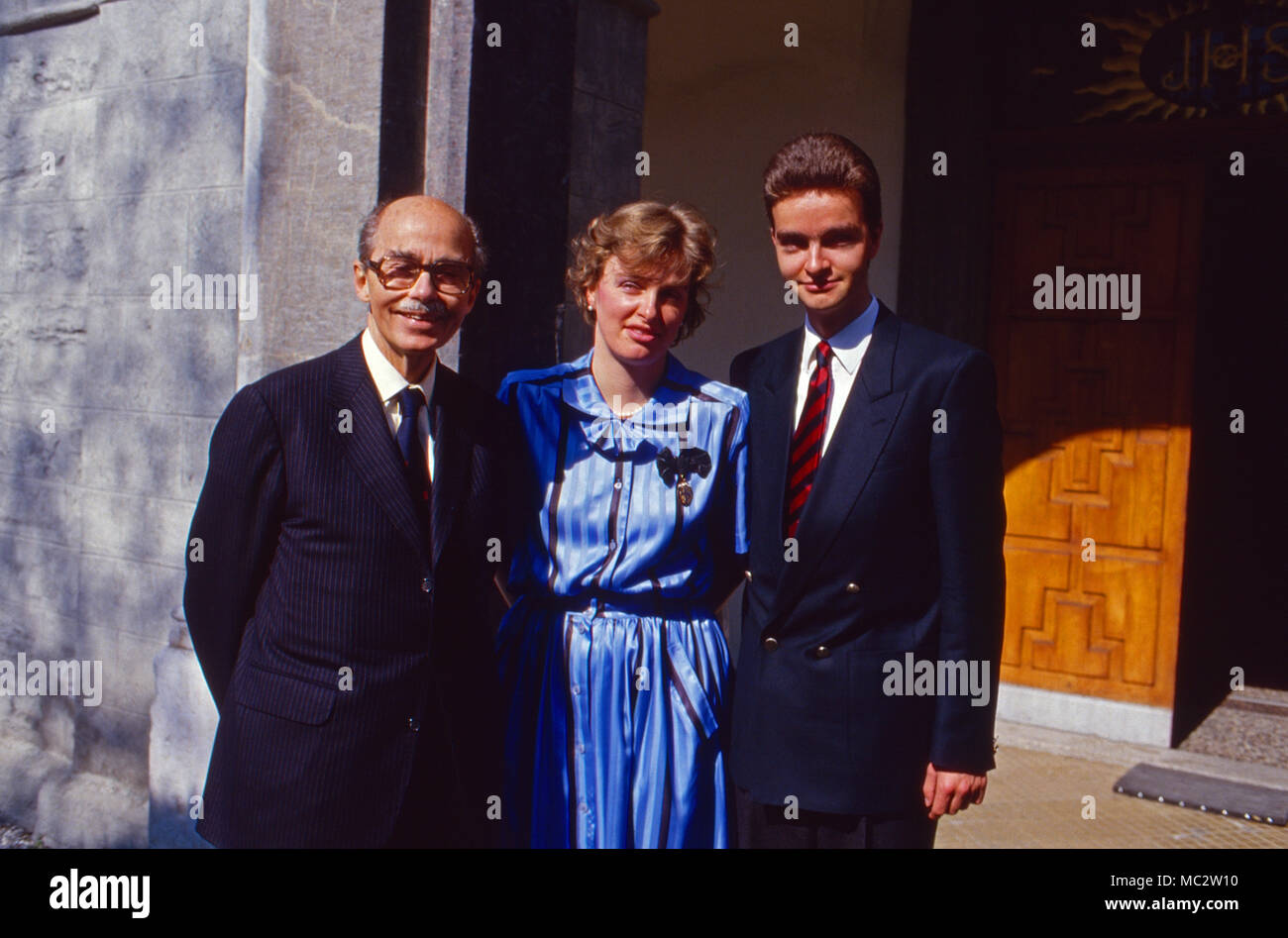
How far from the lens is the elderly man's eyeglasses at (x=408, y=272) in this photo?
2.35 metres

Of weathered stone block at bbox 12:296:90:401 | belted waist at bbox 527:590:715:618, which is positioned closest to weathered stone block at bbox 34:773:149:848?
weathered stone block at bbox 12:296:90:401

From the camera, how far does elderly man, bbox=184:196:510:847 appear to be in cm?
230

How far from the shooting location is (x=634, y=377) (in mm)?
2672

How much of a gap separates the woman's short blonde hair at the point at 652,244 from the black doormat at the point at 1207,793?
12.8 feet

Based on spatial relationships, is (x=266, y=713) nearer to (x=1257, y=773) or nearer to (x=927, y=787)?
(x=927, y=787)

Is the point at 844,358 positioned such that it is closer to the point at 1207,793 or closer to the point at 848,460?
the point at 848,460

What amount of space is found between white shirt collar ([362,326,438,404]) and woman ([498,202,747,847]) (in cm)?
38

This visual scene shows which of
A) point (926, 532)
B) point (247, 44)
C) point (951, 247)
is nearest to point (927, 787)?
point (926, 532)

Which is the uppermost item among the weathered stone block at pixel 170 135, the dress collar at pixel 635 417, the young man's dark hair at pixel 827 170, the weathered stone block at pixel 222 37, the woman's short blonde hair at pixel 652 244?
the weathered stone block at pixel 222 37

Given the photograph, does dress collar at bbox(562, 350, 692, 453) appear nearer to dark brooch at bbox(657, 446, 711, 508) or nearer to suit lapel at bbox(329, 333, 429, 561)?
dark brooch at bbox(657, 446, 711, 508)

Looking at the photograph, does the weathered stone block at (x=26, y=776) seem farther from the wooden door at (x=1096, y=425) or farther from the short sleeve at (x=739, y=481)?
the wooden door at (x=1096, y=425)

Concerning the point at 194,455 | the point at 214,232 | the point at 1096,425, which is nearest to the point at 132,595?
the point at 194,455

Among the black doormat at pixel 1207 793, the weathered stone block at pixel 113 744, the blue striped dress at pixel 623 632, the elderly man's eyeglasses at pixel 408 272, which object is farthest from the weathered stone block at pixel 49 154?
the black doormat at pixel 1207 793

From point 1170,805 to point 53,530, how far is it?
4991mm
